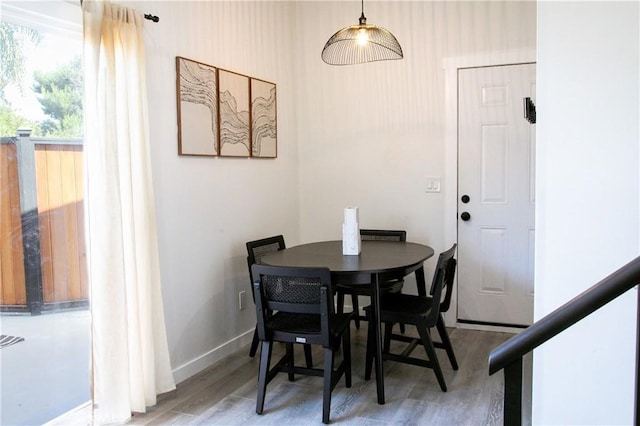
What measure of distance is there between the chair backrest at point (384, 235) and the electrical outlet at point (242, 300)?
1.00 m

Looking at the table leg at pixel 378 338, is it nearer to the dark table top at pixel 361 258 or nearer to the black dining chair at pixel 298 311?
the dark table top at pixel 361 258

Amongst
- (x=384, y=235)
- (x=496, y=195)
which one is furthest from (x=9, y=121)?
(x=496, y=195)

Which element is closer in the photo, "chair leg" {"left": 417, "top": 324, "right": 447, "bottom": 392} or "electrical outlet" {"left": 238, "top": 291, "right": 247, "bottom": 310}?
"chair leg" {"left": 417, "top": 324, "right": 447, "bottom": 392}

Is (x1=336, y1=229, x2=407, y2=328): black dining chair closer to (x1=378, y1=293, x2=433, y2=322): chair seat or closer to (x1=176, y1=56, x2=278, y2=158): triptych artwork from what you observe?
(x1=378, y1=293, x2=433, y2=322): chair seat

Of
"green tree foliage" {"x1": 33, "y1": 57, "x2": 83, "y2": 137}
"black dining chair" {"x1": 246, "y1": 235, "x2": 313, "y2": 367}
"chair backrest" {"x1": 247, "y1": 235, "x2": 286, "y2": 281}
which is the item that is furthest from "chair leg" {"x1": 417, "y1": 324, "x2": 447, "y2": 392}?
"green tree foliage" {"x1": 33, "y1": 57, "x2": 83, "y2": 137}

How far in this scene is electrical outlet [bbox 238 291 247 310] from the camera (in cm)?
371

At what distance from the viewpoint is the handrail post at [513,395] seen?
1016 mm

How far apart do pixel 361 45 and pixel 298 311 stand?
1631 millimetres

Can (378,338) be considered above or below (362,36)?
below

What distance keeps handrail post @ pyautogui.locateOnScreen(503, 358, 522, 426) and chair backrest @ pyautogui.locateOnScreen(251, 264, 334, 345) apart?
56.8 inches

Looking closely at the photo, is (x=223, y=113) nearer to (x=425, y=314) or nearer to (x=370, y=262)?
(x=370, y=262)

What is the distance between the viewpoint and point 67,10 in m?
2.37

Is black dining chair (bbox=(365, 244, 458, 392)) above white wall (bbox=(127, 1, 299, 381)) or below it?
below

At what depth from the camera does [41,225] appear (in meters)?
2.30
